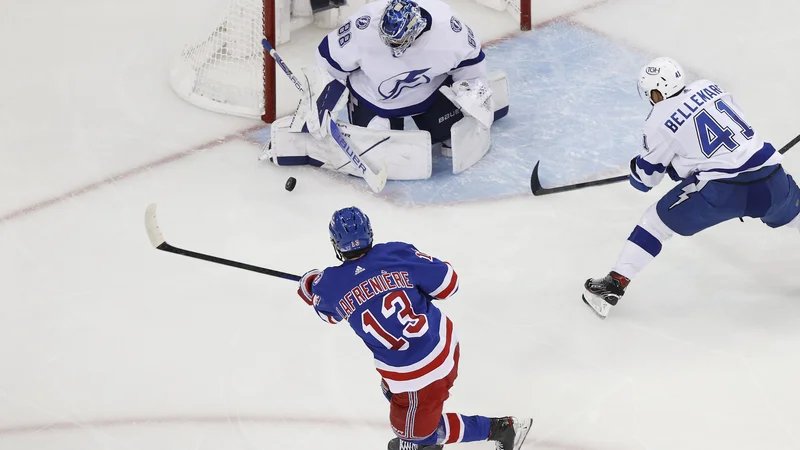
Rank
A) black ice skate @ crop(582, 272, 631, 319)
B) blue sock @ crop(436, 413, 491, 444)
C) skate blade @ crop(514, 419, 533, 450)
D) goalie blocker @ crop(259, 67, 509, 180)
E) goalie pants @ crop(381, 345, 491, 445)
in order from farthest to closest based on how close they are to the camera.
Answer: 1. goalie blocker @ crop(259, 67, 509, 180)
2. black ice skate @ crop(582, 272, 631, 319)
3. skate blade @ crop(514, 419, 533, 450)
4. blue sock @ crop(436, 413, 491, 444)
5. goalie pants @ crop(381, 345, 491, 445)

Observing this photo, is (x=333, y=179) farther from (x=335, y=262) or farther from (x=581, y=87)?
(x=581, y=87)

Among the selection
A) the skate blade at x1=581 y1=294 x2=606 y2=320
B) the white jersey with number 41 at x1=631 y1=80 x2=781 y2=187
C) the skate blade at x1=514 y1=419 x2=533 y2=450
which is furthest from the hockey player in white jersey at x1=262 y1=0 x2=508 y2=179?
the skate blade at x1=514 y1=419 x2=533 y2=450

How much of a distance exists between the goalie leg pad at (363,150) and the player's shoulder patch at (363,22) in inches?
14.4

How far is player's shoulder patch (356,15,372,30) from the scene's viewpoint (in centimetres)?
417

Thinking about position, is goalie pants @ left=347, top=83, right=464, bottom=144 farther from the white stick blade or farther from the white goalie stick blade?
the white stick blade

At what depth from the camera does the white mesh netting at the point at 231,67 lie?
4.66 m

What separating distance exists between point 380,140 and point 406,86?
22cm

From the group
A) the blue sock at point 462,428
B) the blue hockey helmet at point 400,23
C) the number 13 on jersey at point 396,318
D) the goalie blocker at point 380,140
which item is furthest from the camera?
the goalie blocker at point 380,140

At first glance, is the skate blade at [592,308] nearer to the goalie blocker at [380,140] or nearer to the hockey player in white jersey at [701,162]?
the hockey player in white jersey at [701,162]

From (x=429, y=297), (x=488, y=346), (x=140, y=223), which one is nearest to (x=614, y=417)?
(x=488, y=346)

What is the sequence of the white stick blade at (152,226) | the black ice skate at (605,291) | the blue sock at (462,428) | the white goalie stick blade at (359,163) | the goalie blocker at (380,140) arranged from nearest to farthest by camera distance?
the blue sock at (462,428), the white stick blade at (152,226), the black ice skate at (605,291), the white goalie stick blade at (359,163), the goalie blocker at (380,140)

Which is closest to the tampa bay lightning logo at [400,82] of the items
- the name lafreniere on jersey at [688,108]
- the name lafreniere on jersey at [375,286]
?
the name lafreniere on jersey at [688,108]

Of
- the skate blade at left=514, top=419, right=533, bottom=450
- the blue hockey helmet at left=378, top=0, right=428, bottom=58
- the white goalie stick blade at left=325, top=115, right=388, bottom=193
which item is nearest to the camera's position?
the skate blade at left=514, top=419, right=533, bottom=450

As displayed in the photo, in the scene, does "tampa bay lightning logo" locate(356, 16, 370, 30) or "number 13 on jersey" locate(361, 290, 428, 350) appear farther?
"tampa bay lightning logo" locate(356, 16, 370, 30)
